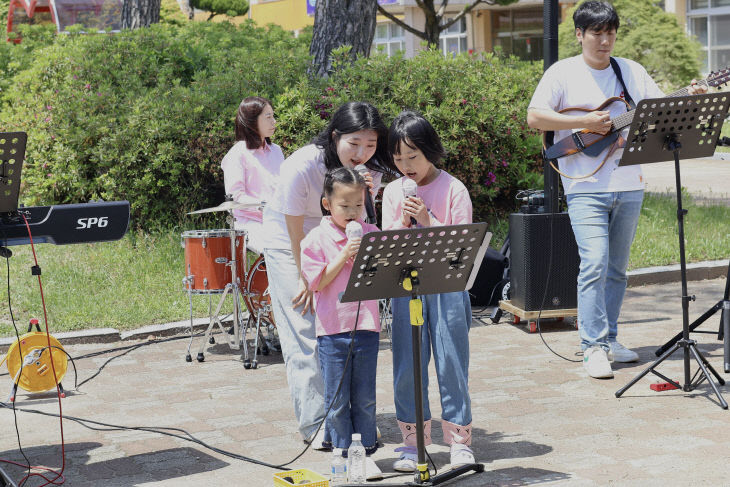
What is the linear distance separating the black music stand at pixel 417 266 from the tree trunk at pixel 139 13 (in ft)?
33.5

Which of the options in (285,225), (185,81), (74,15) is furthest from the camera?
(74,15)

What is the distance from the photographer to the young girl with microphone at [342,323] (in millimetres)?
4480

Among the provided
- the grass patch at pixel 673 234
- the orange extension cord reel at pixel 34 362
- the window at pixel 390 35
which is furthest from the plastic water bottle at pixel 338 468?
the window at pixel 390 35

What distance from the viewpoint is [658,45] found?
25.2 m

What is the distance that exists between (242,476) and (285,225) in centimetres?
126

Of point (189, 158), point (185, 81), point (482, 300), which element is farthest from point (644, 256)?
point (185, 81)

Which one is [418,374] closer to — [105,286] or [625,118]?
[625,118]

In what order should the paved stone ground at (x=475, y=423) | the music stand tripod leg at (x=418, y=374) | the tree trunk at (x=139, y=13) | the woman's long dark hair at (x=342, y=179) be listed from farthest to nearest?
1. the tree trunk at (x=139, y=13)
2. the paved stone ground at (x=475, y=423)
3. the woman's long dark hair at (x=342, y=179)
4. the music stand tripod leg at (x=418, y=374)

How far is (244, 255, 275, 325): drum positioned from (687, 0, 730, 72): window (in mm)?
28597

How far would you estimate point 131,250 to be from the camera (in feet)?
31.6

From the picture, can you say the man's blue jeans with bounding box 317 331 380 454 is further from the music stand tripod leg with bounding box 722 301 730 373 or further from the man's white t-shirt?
the music stand tripod leg with bounding box 722 301 730 373

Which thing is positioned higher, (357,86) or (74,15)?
(74,15)

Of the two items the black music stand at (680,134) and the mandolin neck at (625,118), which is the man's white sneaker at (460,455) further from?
the mandolin neck at (625,118)

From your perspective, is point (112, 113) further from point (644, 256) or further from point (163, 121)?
point (644, 256)
